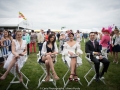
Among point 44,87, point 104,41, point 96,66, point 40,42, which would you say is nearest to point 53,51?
point 44,87

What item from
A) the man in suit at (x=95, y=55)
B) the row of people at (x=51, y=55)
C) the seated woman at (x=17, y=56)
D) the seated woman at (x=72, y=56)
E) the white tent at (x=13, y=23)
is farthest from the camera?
the white tent at (x=13, y=23)

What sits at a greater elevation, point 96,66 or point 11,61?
point 11,61

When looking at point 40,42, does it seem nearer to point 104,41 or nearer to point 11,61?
point 104,41

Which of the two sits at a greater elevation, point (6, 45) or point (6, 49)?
point (6, 45)

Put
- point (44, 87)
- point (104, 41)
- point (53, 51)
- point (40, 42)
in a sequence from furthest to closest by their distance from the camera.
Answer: point (40, 42) < point (104, 41) < point (53, 51) < point (44, 87)

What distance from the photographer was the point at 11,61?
3354 millimetres

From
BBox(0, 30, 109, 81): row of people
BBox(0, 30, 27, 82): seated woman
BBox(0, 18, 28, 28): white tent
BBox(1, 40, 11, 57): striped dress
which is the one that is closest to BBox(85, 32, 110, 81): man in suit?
BBox(0, 30, 109, 81): row of people

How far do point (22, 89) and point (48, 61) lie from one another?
1.14 meters

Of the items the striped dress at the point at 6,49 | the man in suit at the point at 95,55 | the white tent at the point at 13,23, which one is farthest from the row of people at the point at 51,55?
the white tent at the point at 13,23

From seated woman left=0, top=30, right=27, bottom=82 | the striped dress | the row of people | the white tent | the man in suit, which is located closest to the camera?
seated woman left=0, top=30, right=27, bottom=82

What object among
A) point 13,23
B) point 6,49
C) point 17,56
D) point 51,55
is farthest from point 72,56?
point 13,23

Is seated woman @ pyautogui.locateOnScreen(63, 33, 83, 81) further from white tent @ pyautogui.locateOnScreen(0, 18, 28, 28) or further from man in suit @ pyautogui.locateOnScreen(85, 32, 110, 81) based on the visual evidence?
white tent @ pyautogui.locateOnScreen(0, 18, 28, 28)

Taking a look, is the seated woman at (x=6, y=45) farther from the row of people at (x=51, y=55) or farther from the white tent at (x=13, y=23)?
the white tent at (x=13, y=23)

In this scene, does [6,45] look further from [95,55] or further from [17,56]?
[95,55]
